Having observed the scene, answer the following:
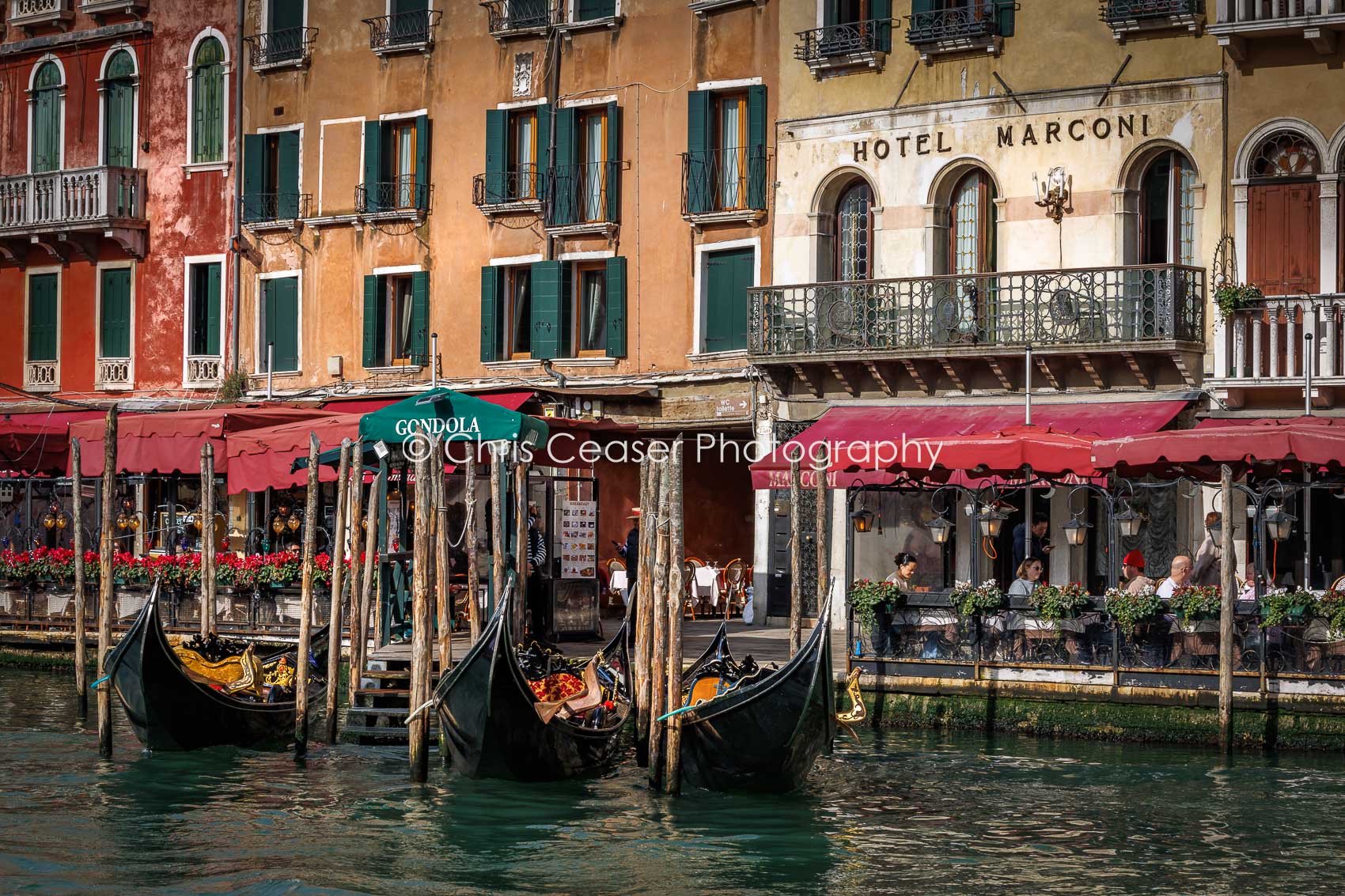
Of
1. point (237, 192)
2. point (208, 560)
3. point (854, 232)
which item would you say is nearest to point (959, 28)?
point (854, 232)

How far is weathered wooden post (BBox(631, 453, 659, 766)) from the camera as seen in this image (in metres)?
17.6

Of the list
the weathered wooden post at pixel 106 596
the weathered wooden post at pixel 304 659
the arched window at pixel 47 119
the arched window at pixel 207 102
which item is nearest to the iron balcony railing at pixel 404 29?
the arched window at pixel 207 102

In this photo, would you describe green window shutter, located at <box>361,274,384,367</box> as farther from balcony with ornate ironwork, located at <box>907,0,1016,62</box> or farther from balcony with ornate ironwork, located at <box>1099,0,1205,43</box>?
balcony with ornate ironwork, located at <box>1099,0,1205,43</box>

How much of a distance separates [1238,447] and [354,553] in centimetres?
802

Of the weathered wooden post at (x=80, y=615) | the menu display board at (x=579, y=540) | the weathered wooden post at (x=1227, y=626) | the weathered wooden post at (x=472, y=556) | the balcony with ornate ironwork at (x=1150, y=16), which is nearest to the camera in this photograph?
the weathered wooden post at (x=1227, y=626)

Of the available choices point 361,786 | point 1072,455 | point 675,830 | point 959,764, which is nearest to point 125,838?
point 361,786

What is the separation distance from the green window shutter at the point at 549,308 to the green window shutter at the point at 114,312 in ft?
25.4

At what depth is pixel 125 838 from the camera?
51.0ft

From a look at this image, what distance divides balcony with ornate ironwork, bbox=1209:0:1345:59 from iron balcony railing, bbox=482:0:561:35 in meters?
9.72

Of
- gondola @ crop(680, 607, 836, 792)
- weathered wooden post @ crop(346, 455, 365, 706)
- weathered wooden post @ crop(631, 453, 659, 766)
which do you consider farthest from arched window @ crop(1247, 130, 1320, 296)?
weathered wooden post @ crop(346, 455, 365, 706)

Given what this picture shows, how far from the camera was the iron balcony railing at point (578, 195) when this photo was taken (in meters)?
29.5

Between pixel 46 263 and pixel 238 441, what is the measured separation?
413 inches

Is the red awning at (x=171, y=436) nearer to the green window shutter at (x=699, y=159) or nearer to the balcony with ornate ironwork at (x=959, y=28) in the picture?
the green window shutter at (x=699, y=159)

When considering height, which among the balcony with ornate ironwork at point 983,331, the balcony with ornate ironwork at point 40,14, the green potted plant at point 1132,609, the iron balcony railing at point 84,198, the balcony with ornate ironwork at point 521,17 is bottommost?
the green potted plant at point 1132,609
